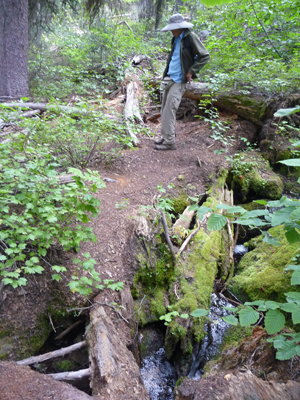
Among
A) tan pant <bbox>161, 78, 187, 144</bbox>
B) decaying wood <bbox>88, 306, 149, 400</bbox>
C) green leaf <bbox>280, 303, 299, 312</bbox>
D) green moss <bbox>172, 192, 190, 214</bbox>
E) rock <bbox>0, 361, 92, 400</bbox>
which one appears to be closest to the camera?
green leaf <bbox>280, 303, 299, 312</bbox>

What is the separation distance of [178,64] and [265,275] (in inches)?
181

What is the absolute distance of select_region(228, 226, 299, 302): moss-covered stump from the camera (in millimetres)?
3848

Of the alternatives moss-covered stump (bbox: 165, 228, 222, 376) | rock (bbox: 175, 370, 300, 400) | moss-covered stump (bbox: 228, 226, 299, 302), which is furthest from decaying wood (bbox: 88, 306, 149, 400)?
moss-covered stump (bbox: 228, 226, 299, 302)

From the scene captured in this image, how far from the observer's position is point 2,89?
7633mm

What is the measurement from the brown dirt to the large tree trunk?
4.41 m

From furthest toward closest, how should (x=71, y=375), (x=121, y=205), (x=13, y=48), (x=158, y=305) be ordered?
(x=13, y=48)
(x=121, y=205)
(x=158, y=305)
(x=71, y=375)

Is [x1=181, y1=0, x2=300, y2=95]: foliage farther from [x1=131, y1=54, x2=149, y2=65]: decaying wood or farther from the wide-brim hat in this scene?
[x1=131, y1=54, x2=149, y2=65]: decaying wood

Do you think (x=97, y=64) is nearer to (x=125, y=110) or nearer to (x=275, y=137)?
(x=125, y=110)

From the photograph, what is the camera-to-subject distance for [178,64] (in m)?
5.57

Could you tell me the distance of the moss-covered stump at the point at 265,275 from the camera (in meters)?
3.85

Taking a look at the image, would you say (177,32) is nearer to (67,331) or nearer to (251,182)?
(251,182)

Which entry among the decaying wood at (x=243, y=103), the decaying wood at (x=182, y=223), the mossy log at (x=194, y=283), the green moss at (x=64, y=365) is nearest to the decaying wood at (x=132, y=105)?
the decaying wood at (x=243, y=103)

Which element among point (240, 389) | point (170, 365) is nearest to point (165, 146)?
point (170, 365)

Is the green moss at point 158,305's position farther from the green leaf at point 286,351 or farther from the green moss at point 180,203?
the green leaf at point 286,351
